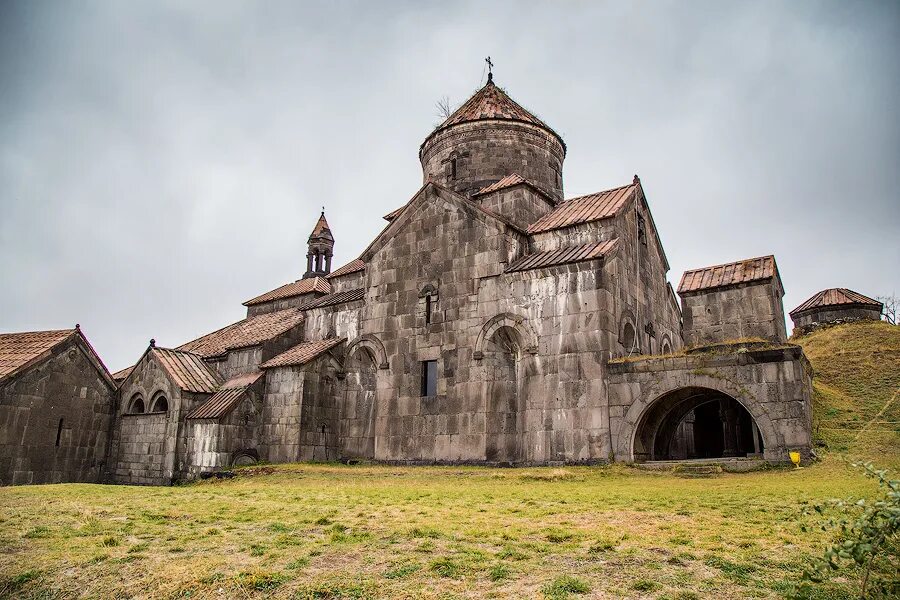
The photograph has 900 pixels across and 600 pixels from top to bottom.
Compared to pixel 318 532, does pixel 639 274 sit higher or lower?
higher

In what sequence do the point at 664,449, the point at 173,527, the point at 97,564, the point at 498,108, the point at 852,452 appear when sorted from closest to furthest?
1. the point at 97,564
2. the point at 173,527
3. the point at 852,452
4. the point at 664,449
5. the point at 498,108

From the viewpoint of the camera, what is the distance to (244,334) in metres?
20.7

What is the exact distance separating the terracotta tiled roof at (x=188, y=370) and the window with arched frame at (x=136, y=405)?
127 cm

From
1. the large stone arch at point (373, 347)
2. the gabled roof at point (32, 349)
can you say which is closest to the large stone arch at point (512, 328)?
the large stone arch at point (373, 347)

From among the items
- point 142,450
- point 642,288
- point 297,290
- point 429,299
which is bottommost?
point 142,450

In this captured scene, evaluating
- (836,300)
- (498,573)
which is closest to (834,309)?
(836,300)

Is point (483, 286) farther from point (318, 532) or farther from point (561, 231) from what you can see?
point (318, 532)

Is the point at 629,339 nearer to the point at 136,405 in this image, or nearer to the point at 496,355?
the point at 496,355

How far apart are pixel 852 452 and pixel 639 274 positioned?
242 inches

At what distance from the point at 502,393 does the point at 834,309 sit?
601 inches

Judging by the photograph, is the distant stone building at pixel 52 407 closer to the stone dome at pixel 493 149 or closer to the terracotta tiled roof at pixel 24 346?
the terracotta tiled roof at pixel 24 346

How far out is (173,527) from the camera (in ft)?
25.4

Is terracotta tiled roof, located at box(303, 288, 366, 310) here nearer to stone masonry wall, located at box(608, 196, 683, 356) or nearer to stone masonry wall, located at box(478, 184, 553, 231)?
stone masonry wall, located at box(478, 184, 553, 231)

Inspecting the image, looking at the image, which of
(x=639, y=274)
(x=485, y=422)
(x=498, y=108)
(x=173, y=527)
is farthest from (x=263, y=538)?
(x=498, y=108)
